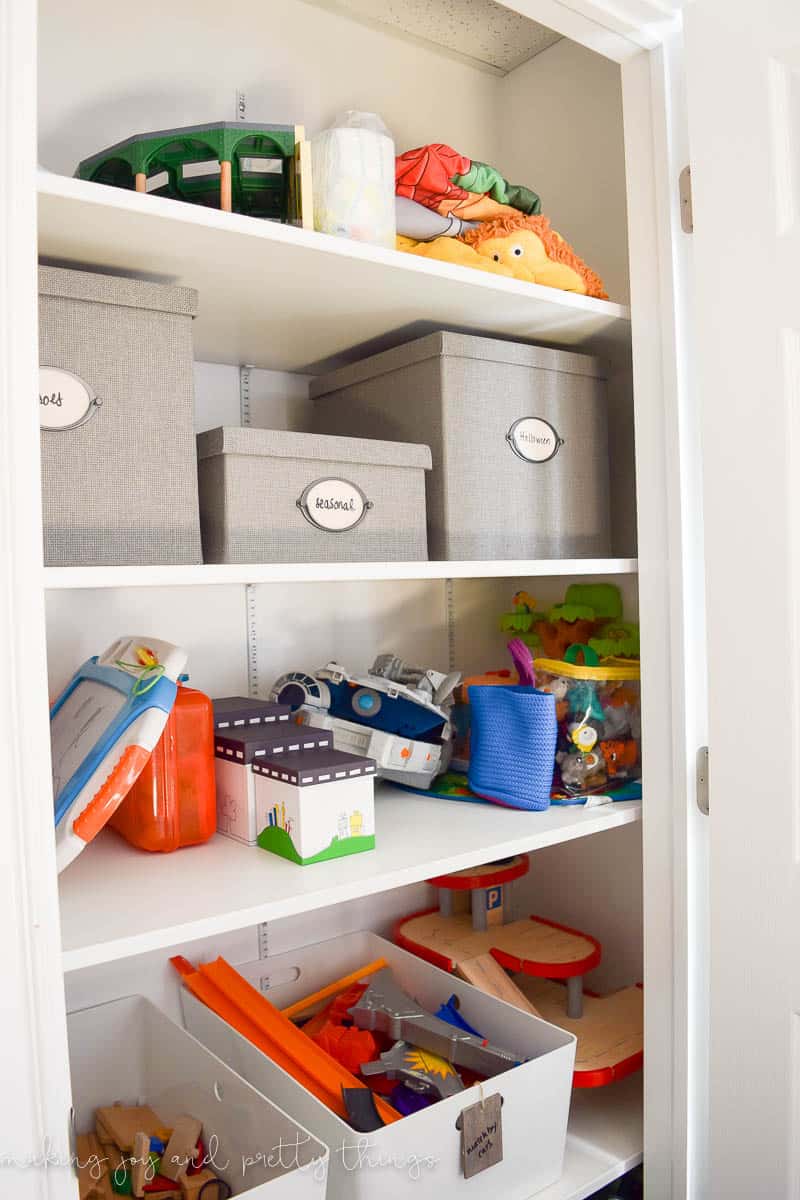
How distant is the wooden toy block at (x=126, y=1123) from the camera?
1.17m

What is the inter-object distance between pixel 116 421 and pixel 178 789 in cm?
43

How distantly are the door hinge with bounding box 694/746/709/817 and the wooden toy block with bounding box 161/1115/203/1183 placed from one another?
29.1 inches

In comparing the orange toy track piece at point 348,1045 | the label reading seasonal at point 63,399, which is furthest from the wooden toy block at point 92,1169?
the label reading seasonal at point 63,399

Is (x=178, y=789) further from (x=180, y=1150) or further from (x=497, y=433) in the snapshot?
(x=497, y=433)

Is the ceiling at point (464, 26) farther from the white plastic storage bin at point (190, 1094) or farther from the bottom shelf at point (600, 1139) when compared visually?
the bottom shelf at point (600, 1139)

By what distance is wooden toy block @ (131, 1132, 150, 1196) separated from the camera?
105cm

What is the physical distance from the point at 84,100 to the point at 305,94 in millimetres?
366

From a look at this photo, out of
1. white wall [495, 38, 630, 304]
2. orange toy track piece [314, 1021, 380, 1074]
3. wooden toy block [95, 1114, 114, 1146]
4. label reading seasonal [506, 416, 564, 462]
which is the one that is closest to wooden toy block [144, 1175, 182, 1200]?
wooden toy block [95, 1114, 114, 1146]

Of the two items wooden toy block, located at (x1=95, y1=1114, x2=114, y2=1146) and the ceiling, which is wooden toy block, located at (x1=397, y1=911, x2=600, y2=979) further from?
the ceiling

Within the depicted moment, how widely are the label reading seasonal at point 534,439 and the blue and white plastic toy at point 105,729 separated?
54 cm

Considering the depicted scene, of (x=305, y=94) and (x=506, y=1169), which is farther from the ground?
(x=305, y=94)

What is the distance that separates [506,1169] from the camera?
116 centimetres

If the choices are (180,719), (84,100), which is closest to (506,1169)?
(180,719)

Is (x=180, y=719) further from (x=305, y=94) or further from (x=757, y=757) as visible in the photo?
(x=305, y=94)
